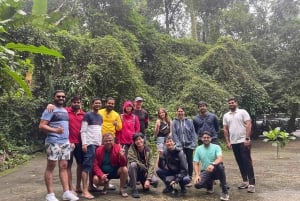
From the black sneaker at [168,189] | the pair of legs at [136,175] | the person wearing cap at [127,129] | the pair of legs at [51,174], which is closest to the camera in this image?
the pair of legs at [51,174]

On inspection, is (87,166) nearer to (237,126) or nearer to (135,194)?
(135,194)

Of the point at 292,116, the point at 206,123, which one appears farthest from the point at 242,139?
the point at 292,116

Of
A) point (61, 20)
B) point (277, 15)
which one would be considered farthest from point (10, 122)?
point (277, 15)

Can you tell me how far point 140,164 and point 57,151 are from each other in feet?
4.42

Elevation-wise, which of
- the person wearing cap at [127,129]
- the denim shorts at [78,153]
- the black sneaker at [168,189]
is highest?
the person wearing cap at [127,129]

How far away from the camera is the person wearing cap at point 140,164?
17.3ft

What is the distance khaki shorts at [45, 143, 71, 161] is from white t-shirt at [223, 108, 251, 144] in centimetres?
258

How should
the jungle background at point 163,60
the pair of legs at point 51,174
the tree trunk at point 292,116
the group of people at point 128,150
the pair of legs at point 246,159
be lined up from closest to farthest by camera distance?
the pair of legs at point 51,174
the group of people at point 128,150
the pair of legs at point 246,159
the jungle background at point 163,60
the tree trunk at point 292,116

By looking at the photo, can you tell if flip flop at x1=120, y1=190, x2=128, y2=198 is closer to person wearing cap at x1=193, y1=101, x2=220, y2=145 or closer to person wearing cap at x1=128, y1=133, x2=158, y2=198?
person wearing cap at x1=128, y1=133, x2=158, y2=198

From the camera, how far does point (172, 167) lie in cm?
542

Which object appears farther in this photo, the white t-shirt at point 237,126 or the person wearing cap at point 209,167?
the white t-shirt at point 237,126

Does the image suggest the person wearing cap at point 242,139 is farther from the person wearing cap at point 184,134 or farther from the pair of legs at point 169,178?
the pair of legs at point 169,178

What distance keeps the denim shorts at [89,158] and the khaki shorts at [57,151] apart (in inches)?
16.8

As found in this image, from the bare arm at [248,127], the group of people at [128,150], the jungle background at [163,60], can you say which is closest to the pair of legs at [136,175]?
the group of people at [128,150]
